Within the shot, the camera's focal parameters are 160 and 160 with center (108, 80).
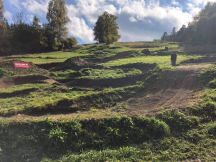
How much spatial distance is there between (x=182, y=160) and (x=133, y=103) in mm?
4750

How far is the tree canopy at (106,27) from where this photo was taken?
53.0m

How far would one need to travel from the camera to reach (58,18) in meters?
39.7

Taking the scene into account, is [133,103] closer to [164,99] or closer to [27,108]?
[164,99]

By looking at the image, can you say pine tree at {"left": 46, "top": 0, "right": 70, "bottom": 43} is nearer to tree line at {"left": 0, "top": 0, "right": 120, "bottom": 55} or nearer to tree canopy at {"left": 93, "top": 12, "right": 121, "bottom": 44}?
tree line at {"left": 0, "top": 0, "right": 120, "bottom": 55}

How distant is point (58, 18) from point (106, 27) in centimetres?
1807

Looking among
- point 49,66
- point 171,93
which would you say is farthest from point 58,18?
point 171,93

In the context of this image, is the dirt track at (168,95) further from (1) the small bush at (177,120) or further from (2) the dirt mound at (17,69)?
(2) the dirt mound at (17,69)

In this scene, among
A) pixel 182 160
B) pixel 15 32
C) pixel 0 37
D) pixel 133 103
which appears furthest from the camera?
pixel 15 32

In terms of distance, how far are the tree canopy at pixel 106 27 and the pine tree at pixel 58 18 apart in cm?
1472

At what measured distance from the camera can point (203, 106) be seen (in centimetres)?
722

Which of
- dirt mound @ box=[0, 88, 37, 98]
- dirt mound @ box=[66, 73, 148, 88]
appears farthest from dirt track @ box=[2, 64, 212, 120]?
dirt mound @ box=[0, 88, 37, 98]

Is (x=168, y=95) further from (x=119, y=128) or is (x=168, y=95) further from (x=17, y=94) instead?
(x=17, y=94)

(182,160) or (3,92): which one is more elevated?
(3,92)


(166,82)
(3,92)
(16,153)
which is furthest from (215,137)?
(3,92)
